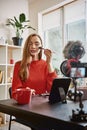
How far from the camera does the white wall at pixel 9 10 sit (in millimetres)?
4020

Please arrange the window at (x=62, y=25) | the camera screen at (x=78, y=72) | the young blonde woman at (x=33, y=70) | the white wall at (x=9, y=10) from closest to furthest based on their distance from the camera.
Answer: the camera screen at (x=78, y=72) → the young blonde woman at (x=33, y=70) → the window at (x=62, y=25) → the white wall at (x=9, y=10)

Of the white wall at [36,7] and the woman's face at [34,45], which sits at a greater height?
the white wall at [36,7]

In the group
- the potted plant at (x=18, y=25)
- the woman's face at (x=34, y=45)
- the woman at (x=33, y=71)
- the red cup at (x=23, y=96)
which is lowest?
the red cup at (x=23, y=96)

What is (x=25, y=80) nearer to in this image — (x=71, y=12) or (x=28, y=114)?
(x=28, y=114)

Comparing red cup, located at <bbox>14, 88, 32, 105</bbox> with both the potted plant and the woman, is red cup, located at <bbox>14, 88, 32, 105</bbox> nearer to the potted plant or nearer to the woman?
the woman

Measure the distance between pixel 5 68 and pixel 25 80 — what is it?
2.13 meters

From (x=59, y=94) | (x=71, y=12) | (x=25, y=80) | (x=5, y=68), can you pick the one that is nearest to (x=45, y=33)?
(x=71, y=12)

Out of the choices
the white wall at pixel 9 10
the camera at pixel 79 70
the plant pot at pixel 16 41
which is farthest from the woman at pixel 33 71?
the white wall at pixel 9 10

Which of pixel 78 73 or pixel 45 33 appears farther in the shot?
pixel 45 33

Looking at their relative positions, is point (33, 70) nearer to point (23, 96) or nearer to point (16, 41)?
point (23, 96)

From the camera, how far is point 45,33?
4730mm

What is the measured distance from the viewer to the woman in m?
1.71

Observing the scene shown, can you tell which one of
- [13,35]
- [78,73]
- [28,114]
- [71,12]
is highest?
[71,12]

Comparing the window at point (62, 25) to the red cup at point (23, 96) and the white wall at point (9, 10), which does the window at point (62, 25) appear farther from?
the red cup at point (23, 96)
